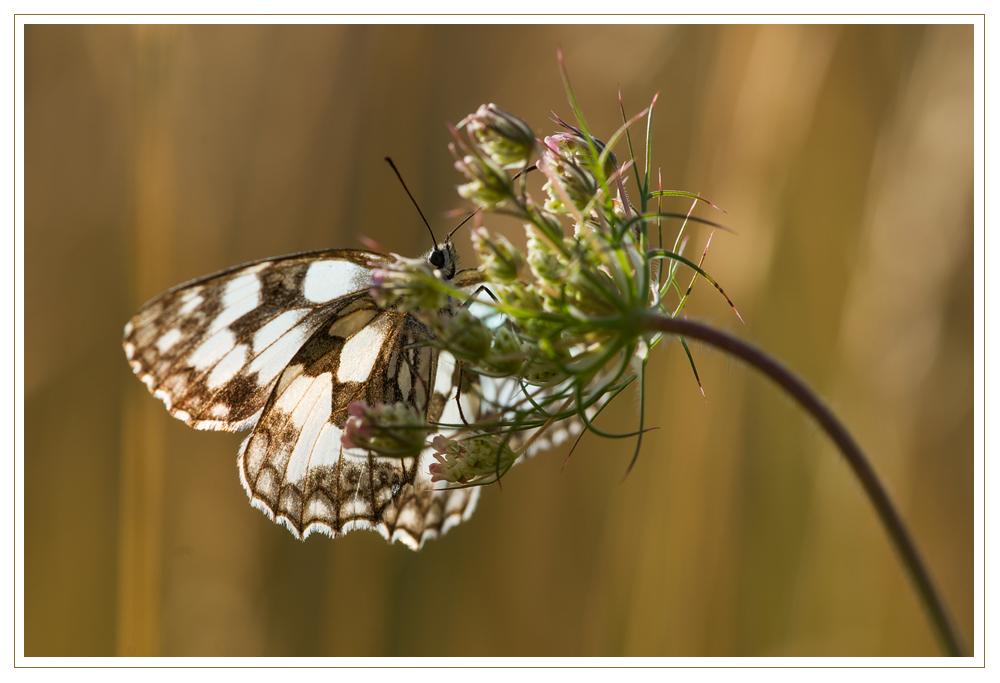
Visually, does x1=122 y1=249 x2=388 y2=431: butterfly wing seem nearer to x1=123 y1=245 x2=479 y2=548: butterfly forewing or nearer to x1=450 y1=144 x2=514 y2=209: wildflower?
x1=123 y1=245 x2=479 y2=548: butterfly forewing

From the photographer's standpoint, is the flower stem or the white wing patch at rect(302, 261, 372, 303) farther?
the white wing patch at rect(302, 261, 372, 303)

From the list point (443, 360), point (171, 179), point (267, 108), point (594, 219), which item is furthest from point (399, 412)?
point (267, 108)

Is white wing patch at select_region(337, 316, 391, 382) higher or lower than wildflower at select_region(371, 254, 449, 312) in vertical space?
lower

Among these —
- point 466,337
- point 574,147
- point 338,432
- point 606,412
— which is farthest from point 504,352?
point 606,412

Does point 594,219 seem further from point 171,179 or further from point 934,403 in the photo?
point 934,403

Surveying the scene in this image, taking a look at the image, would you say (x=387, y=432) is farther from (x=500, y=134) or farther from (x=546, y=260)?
(x=500, y=134)

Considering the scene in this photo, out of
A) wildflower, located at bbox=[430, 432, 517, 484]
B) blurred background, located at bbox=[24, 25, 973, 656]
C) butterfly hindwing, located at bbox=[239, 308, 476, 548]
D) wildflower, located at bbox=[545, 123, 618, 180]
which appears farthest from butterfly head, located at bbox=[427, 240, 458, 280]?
blurred background, located at bbox=[24, 25, 973, 656]

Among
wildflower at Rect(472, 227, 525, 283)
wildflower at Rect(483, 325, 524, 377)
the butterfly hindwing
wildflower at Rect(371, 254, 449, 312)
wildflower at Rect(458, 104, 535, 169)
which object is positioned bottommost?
the butterfly hindwing
